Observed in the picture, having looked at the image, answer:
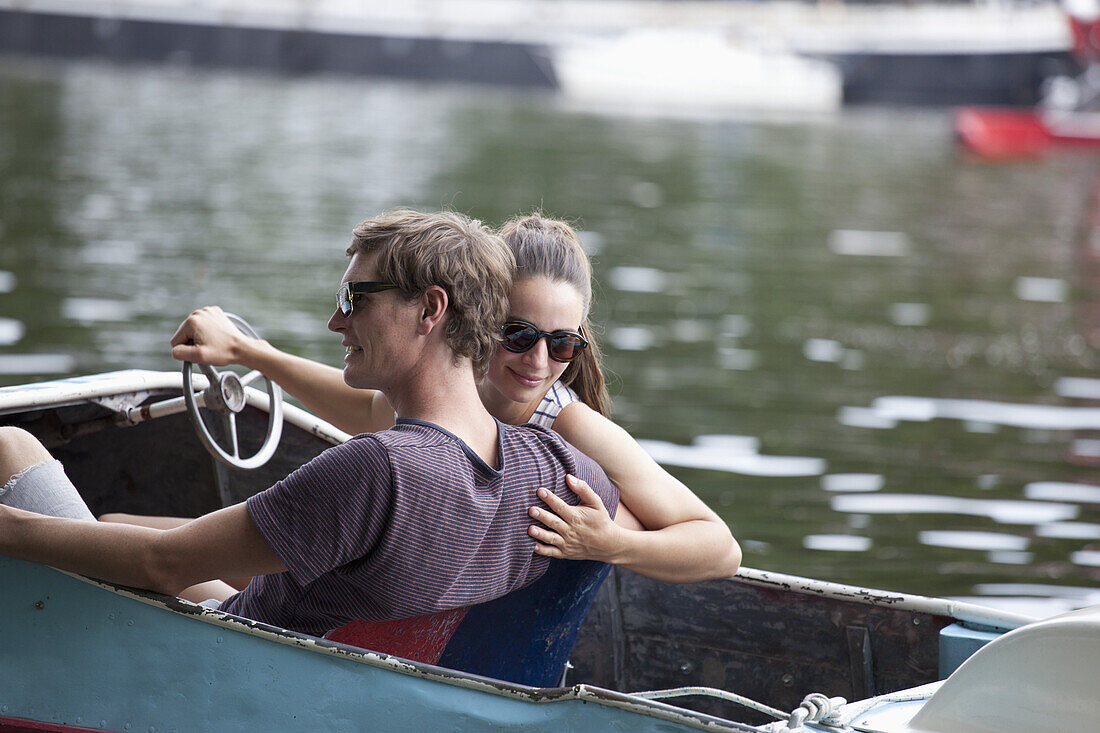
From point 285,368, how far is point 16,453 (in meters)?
0.68

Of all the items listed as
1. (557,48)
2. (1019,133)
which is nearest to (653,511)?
(1019,133)

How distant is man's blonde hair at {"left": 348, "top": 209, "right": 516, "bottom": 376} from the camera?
2410mm

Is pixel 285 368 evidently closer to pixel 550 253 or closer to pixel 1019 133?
pixel 550 253

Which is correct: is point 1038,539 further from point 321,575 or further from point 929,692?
point 321,575

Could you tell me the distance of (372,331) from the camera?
245 centimetres

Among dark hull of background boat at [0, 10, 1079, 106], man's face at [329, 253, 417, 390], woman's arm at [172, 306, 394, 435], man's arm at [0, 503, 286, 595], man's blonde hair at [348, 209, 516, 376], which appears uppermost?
dark hull of background boat at [0, 10, 1079, 106]

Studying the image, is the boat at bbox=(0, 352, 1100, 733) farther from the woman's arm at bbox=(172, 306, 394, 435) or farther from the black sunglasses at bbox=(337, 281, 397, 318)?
the black sunglasses at bbox=(337, 281, 397, 318)

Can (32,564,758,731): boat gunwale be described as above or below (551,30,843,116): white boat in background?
below

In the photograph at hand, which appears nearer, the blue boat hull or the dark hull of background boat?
the blue boat hull

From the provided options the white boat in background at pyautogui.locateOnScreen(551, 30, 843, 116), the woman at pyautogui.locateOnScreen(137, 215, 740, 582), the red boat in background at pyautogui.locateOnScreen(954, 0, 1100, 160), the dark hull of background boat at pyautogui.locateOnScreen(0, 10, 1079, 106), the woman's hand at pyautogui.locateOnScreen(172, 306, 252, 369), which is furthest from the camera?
the white boat in background at pyautogui.locateOnScreen(551, 30, 843, 116)

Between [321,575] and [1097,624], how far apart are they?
1.31m

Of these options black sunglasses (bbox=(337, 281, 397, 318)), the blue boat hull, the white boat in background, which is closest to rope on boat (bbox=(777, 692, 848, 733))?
the blue boat hull

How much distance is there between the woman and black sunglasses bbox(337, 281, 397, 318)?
0.29 metres

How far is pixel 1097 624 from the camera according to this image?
2266 mm
